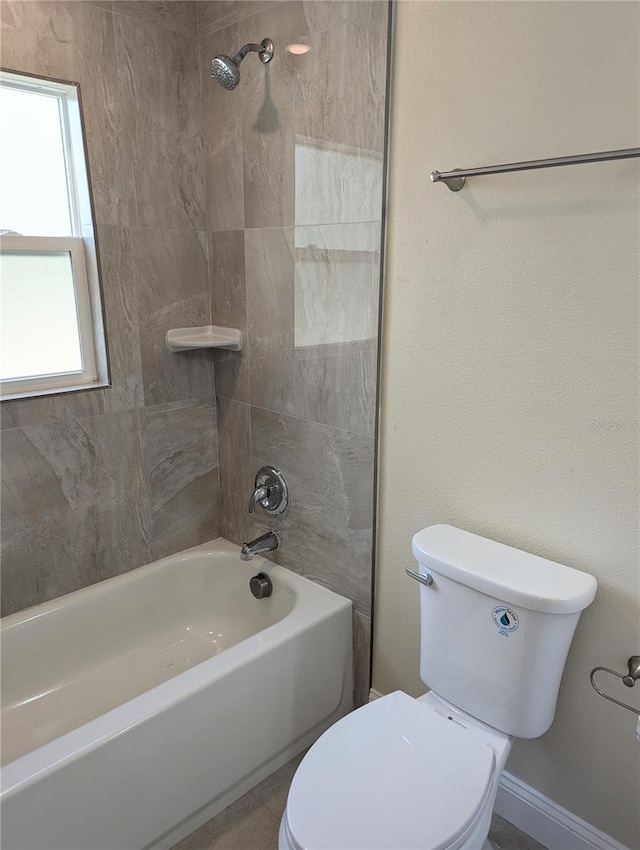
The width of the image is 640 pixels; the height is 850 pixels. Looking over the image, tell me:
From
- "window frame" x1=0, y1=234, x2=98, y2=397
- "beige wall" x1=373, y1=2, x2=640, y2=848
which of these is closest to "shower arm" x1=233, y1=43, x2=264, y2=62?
"beige wall" x1=373, y1=2, x2=640, y2=848

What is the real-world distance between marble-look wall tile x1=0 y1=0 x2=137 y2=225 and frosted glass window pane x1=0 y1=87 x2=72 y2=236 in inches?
4.6

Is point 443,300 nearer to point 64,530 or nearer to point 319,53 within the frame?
point 319,53

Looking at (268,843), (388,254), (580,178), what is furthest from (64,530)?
(580,178)

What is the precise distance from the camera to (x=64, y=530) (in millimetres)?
1921

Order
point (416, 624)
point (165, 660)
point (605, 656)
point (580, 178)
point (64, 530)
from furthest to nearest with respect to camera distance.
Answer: point (165, 660) < point (64, 530) < point (416, 624) < point (605, 656) < point (580, 178)

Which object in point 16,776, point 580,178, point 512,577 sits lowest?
point 16,776

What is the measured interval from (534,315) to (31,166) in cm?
155

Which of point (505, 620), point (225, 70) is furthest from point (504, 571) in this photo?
point (225, 70)

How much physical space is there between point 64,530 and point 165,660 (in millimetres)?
582

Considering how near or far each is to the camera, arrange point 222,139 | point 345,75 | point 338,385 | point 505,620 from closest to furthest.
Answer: point 505,620 < point 345,75 < point 338,385 < point 222,139

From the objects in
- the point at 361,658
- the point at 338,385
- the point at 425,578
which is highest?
the point at 338,385

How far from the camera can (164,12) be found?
1.86m

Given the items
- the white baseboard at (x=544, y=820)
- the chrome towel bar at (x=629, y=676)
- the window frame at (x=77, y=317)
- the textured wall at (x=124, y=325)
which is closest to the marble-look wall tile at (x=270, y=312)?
the textured wall at (x=124, y=325)

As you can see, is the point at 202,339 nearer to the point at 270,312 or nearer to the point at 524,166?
the point at 270,312
